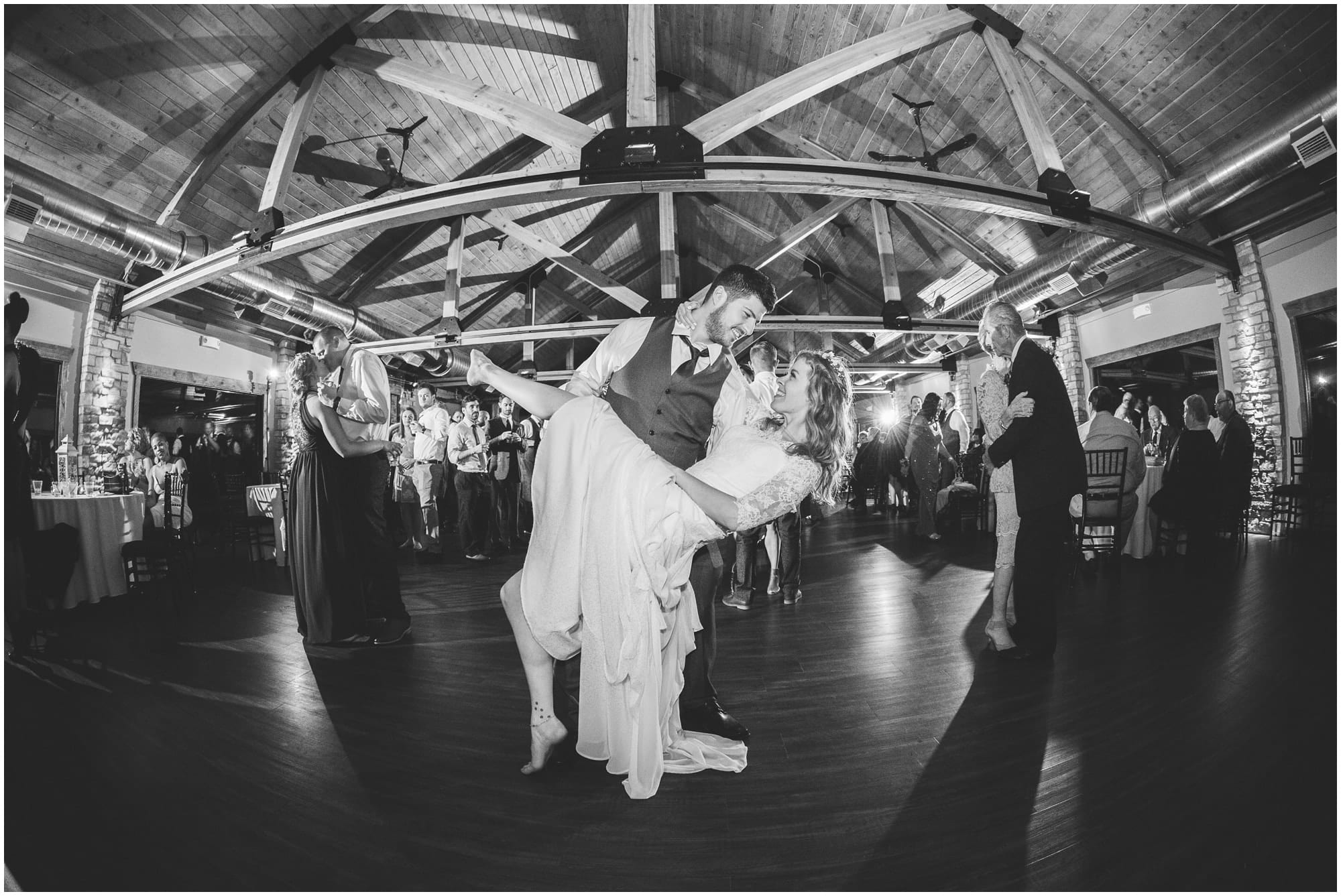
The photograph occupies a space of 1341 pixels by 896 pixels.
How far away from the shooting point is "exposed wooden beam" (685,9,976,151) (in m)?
3.99

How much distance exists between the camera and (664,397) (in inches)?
71.5

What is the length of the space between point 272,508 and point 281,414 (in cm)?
438

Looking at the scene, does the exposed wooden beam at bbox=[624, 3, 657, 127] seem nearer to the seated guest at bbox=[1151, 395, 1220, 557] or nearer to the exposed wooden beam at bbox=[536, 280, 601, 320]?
the seated guest at bbox=[1151, 395, 1220, 557]

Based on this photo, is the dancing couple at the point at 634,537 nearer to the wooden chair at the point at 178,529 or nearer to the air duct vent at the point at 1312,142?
the wooden chair at the point at 178,529

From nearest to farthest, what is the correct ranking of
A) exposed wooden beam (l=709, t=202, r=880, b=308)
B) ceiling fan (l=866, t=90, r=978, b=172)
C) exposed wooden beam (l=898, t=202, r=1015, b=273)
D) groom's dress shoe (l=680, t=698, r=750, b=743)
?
groom's dress shoe (l=680, t=698, r=750, b=743) → ceiling fan (l=866, t=90, r=978, b=172) → exposed wooden beam (l=898, t=202, r=1015, b=273) → exposed wooden beam (l=709, t=202, r=880, b=308)

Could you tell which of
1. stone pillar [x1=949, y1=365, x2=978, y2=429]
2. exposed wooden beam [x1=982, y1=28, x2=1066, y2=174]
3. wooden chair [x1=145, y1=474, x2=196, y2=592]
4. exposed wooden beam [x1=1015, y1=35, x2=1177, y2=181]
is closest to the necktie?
wooden chair [x1=145, y1=474, x2=196, y2=592]

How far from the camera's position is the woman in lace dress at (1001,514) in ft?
8.24

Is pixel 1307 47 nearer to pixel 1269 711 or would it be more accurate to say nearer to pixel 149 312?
pixel 1269 711

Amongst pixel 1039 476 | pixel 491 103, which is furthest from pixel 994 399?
pixel 491 103

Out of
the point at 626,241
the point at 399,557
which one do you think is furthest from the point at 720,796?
the point at 626,241

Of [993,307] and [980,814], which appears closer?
[980,814]

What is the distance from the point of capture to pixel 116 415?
6180mm

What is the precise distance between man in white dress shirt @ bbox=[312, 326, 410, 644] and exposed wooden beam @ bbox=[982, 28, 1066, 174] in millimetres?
4945

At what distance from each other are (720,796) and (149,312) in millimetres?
8737
